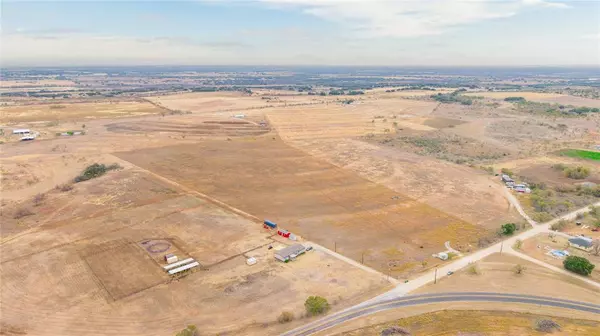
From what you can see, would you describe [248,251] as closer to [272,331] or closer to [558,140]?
[272,331]

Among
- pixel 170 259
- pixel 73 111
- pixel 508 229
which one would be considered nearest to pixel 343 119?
pixel 508 229

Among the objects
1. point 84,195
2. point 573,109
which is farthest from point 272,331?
point 573,109

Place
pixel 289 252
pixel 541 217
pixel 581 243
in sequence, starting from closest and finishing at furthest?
pixel 289 252 < pixel 581 243 < pixel 541 217

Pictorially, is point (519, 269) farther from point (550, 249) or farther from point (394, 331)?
point (394, 331)

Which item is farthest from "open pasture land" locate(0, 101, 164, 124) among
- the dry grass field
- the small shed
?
the dry grass field

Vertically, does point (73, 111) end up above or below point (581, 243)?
above

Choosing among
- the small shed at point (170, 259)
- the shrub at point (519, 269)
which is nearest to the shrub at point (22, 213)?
the small shed at point (170, 259)

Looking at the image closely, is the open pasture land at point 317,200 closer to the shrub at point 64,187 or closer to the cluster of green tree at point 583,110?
the shrub at point 64,187

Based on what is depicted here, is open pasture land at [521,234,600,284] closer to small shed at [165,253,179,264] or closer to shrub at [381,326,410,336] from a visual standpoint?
shrub at [381,326,410,336]
